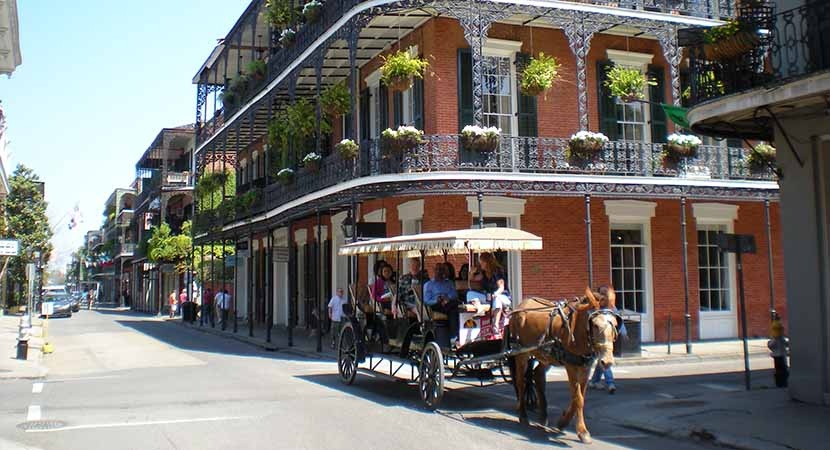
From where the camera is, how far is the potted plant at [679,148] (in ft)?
60.1

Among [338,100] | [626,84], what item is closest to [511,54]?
[626,84]

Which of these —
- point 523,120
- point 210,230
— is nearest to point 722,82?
point 523,120

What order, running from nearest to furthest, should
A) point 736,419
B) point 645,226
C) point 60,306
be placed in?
1. point 736,419
2. point 645,226
3. point 60,306

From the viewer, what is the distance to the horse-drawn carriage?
28.6 ft

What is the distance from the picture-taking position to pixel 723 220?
21312 millimetres

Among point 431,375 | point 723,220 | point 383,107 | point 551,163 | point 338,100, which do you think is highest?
point 383,107

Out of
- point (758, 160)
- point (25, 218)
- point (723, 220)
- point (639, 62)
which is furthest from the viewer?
point (25, 218)

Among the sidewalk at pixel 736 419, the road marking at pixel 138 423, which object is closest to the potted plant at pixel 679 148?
the sidewalk at pixel 736 419

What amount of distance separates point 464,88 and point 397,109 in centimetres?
268

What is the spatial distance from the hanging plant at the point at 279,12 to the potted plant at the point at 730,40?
48.7 ft

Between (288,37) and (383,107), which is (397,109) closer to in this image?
(383,107)

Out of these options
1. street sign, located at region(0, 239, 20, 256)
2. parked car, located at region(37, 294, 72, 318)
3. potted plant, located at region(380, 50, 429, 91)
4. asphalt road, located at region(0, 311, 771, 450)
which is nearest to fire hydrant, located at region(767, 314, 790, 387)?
asphalt road, located at region(0, 311, 771, 450)

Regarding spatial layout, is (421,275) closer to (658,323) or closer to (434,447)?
(434,447)

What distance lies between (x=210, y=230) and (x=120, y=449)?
2376 centimetres
